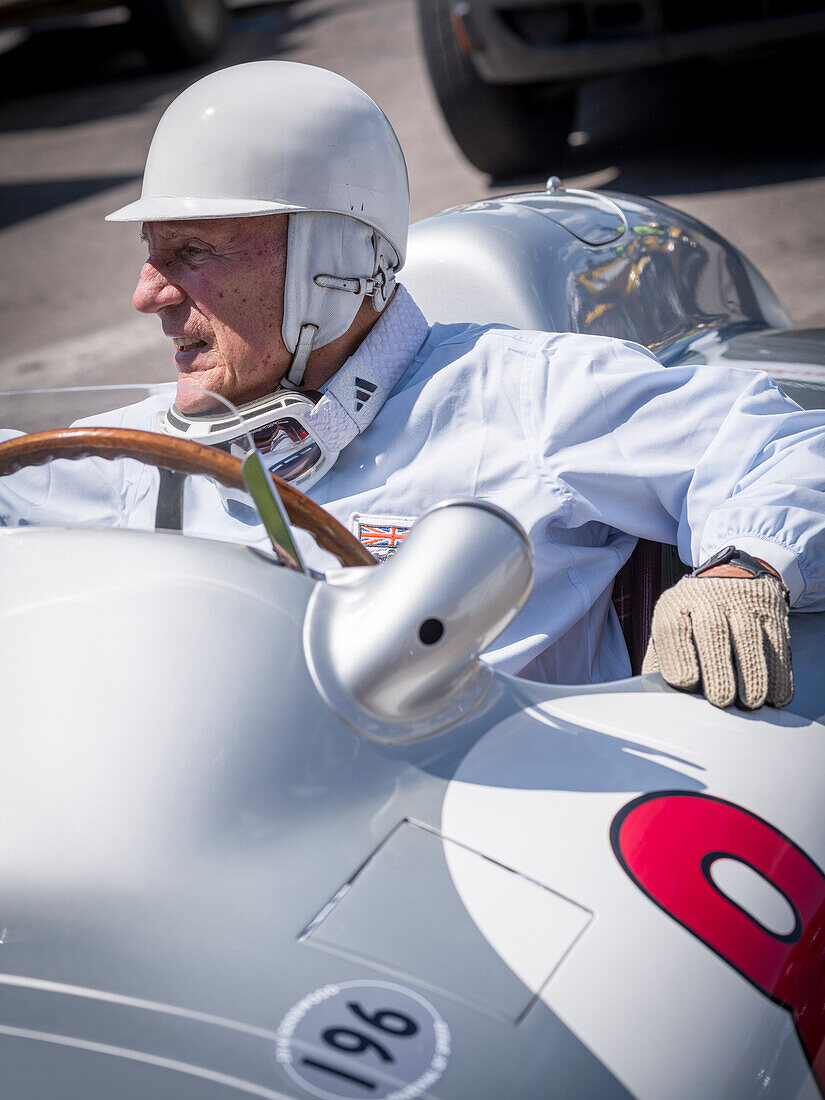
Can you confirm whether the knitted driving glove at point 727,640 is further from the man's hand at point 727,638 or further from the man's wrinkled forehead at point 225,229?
A: the man's wrinkled forehead at point 225,229

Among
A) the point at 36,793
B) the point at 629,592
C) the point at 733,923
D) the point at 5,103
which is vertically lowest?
the point at 5,103

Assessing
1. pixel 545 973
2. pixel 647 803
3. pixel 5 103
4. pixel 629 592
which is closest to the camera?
pixel 545 973

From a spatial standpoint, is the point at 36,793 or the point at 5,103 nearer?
the point at 36,793

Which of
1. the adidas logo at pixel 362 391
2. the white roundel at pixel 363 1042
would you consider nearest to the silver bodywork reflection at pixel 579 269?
the adidas logo at pixel 362 391

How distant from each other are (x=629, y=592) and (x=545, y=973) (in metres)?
0.94

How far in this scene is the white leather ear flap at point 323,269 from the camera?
5.53 feet

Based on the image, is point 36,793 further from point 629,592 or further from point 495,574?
point 629,592

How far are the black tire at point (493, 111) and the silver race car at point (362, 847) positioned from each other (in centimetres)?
505

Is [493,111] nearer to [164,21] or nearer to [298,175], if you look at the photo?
[298,175]

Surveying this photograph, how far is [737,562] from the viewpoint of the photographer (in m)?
1.35

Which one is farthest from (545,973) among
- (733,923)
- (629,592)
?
(629,592)

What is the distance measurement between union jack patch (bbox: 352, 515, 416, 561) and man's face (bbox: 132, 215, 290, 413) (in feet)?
0.95

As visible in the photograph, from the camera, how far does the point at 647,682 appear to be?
3.97ft

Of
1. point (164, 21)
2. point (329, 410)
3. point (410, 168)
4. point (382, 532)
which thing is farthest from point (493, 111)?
point (164, 21)
